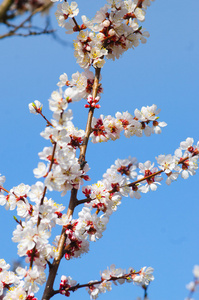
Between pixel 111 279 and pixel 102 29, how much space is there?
2827 mm

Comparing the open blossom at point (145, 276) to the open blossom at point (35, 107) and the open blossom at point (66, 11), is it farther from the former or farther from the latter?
the open blossom at point (66, 11)

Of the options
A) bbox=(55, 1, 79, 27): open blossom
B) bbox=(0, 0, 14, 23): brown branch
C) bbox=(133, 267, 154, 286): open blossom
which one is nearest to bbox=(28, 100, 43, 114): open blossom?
bbox=(55, 1, 79, 27): open blossom

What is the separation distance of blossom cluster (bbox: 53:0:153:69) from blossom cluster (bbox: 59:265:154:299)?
230 cm

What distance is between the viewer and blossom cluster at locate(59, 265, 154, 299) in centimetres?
345

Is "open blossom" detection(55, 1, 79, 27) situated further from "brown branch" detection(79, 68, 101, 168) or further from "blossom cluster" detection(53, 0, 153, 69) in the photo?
"brown branch" detection(79, 68, 101, 168)

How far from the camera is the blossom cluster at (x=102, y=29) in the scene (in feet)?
13.0

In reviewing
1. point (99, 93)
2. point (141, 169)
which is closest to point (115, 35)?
point (99, 93)

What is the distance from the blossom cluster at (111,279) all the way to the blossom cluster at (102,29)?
2.30 m

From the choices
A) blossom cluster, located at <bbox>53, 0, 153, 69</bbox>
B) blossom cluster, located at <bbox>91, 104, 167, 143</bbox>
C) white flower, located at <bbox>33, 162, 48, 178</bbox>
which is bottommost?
white flower, located at <bbox>33, 162, 48, 178</bbox>

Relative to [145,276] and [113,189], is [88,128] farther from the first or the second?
[145,276]

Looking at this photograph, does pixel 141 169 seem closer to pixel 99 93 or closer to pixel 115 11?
pixel 99 93

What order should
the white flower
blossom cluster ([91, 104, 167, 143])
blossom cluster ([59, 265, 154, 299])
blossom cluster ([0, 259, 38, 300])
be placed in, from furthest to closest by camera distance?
blossom cluster ([91, 104, 167, 143]) → blossom cluster ([59, 265, 154, 299]) → blossom cluster ([0, 259, 38, 300]) → the white flower

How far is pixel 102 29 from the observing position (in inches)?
157

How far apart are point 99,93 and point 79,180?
46.5 inches
